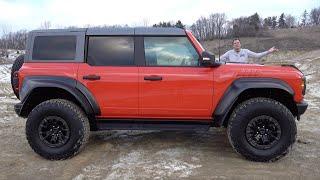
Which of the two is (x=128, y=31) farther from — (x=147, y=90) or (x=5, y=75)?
(x=5, y=75)

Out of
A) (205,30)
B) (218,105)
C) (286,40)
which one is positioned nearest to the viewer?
(218,105)

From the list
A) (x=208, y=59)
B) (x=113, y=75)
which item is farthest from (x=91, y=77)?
(x=208, y=59)

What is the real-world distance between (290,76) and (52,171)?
3415 millimetres

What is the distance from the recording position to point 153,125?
647cm

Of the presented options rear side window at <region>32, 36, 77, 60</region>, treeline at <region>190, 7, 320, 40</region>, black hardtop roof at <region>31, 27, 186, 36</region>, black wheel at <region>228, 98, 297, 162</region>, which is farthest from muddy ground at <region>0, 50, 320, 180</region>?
treeline at <region>190, 7, 320, 40</region>

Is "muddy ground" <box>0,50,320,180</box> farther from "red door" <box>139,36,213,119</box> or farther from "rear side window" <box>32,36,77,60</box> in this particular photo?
"rear side window" <box>32,36,77,60</box>

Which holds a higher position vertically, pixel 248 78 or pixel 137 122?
pixel 248 78

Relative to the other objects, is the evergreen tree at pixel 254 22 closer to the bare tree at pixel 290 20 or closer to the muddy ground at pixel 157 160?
the bare tree at pixel 290 20

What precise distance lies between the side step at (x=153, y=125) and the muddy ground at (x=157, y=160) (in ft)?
1.31

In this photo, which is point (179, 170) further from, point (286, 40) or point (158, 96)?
point (286, 40)

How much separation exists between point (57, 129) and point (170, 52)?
1926mm

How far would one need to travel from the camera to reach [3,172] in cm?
593

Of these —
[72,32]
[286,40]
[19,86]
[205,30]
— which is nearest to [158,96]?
[72,32]

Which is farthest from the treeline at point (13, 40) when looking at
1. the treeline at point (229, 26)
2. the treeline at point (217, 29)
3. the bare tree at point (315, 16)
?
the bare tree at point (315, 16)
